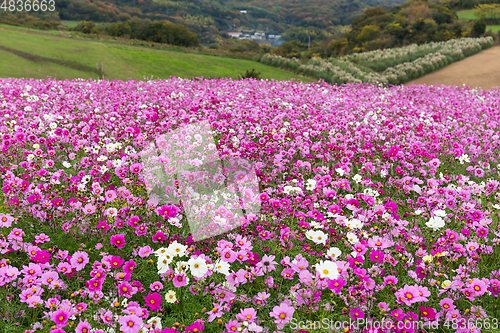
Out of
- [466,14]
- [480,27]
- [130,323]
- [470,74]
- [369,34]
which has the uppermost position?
[466,14]

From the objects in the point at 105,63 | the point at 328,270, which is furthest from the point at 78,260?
the point at 105,63

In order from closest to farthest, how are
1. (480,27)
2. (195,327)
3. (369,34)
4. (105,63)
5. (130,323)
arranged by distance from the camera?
(130,323) → (195,327) → (105,63) → (480,27) → (369,34)

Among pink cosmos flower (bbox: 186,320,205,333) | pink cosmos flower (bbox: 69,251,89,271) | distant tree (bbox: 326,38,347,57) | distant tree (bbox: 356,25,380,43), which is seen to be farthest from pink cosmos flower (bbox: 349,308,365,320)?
distant tree (bbox: 326,38,347,57)

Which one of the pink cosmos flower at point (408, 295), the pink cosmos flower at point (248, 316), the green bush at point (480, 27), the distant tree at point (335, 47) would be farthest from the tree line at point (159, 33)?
the pink cosmos flower at point (408, 295)

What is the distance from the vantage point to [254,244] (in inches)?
132

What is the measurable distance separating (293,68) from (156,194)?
833 inches

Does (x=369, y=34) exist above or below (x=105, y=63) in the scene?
above

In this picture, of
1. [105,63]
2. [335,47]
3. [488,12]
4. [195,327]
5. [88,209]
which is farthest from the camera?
[335,47]

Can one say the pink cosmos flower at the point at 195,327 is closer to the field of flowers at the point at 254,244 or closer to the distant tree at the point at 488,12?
the field of flowers at the point at 254,244

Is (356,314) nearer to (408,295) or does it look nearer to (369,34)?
(408,295)

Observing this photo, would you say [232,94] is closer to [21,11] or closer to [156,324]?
[156,324]

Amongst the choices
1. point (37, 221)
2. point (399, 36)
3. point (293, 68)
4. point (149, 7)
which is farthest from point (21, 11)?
point (149, 7)

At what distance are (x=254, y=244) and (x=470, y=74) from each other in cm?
2182

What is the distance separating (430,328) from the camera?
2.34 m
